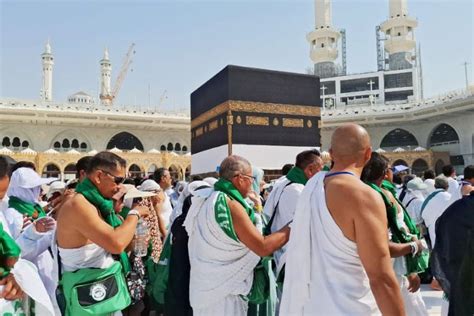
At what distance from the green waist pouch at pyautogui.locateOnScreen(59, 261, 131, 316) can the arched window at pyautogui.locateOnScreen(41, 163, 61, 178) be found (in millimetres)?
23780

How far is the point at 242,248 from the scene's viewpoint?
1912 millimetres

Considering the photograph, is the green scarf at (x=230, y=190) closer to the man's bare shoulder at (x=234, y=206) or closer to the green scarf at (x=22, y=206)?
the man's bare shoulder at (x=234, y=206)

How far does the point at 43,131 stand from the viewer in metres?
26.2

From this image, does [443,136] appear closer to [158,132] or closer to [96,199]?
[158,132]

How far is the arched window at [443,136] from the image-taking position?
2745 centimetres

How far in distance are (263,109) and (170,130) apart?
14.6 meters

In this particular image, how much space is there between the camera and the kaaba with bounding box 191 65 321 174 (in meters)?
A: 16.1

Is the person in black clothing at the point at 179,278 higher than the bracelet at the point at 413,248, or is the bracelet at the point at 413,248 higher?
the bracelet at the point at 413,248

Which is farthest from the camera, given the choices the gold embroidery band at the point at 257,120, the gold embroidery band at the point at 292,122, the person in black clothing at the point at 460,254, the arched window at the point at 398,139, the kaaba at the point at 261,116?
the arched window at the point at 398,139

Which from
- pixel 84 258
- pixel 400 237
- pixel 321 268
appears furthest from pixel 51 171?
pixel 321 268

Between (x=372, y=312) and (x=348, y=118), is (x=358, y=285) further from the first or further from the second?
(x=348, y=118)

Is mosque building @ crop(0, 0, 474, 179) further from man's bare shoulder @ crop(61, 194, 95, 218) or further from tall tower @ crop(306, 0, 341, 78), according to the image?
man's bare shoulder @ crop(61, 194, 95, 218)

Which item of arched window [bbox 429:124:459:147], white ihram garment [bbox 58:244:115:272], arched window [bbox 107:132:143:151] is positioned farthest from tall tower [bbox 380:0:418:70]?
white ihram garment [bbox 58:244:115:272]

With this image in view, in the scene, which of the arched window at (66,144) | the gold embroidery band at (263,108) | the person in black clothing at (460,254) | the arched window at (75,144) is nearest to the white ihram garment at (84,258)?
the person in black clothing at (460,254)
